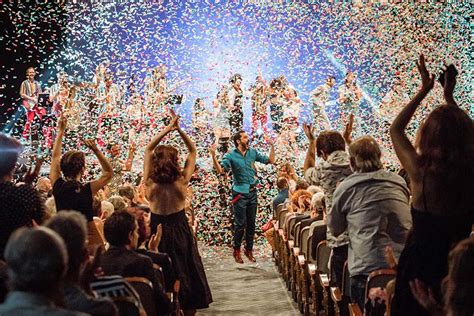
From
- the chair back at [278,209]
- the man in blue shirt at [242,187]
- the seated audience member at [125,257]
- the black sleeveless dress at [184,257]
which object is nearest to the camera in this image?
the seated audience member at [125,257]

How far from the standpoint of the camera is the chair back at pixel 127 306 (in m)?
3.40

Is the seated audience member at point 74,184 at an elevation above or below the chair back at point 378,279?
above

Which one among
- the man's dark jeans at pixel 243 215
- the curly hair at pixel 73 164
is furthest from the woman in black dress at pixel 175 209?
the man's dark jeans at pixel 243 215

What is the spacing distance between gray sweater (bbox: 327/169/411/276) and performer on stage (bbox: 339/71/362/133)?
11196mm

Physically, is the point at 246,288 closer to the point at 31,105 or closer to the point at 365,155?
the point at 365,155

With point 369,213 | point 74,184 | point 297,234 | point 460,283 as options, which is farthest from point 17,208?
point 297,234

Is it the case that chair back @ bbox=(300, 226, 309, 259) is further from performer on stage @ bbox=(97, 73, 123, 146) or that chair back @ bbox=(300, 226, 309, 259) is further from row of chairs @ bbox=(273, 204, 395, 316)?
performer on stage @ bbox=(97, 73, 123, 146)

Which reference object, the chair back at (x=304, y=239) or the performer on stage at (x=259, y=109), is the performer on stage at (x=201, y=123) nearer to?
the performer on stage at (x=259, y=109)

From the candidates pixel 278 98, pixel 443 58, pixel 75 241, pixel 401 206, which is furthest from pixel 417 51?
pixel 75 241

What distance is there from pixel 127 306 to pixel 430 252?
4.15 ft

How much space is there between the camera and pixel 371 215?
438 cm

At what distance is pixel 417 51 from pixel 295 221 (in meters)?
8.89

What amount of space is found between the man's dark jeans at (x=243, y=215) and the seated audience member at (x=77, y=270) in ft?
23.1

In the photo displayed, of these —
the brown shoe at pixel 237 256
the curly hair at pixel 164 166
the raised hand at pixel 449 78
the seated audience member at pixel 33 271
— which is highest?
the raised hand at pixel 449 78
